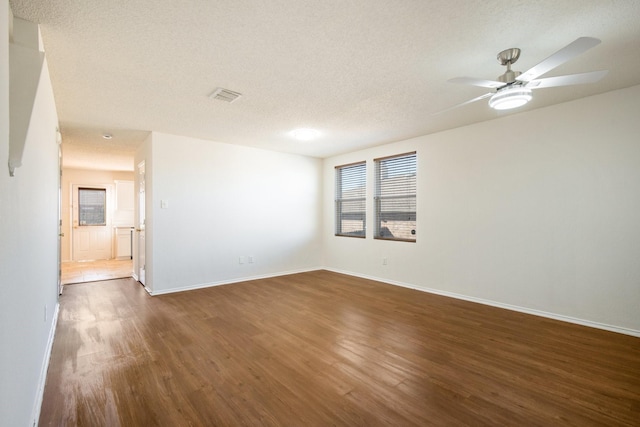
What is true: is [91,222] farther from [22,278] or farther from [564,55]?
[564,55]

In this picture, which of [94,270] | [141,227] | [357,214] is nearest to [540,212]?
[357,214]

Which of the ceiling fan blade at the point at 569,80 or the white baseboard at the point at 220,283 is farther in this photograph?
the white baseboard at the point at 220,283

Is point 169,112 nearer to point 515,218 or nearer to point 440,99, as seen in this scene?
point 440,99

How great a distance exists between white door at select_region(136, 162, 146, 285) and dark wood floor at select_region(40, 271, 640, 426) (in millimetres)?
1241

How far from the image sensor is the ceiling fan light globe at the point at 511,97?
86.1 inches

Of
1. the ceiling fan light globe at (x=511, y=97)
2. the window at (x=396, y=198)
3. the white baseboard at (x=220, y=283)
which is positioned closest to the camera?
the ceiling fan light globe at (x=511, y=97)

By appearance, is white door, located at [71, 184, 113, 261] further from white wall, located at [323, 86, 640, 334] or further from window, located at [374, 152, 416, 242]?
white wall, located at [323, 86, 640, 334]

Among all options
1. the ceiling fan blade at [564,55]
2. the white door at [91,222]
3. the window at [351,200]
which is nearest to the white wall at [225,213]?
the window at [351,200]

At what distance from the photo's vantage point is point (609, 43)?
2.16 m

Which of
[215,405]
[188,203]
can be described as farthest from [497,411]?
[188,203]

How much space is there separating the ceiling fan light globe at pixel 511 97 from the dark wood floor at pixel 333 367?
6.98 ft

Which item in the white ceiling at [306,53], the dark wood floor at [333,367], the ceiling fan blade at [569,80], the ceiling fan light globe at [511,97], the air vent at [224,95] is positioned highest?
the white ceiling at [306,53]

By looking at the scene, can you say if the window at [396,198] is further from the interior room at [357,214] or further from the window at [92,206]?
the window at [92,206]

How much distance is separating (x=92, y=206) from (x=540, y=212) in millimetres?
10304
